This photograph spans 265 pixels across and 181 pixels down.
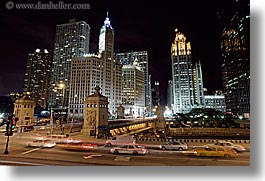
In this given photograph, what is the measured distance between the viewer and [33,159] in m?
6.81

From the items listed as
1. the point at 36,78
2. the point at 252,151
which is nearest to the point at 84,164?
the point at 252,151

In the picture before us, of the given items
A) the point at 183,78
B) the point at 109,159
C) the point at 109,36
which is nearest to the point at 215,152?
the point at 109,159

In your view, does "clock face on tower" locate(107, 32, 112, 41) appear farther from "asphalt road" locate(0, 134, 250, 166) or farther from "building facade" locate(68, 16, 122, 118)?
"asphalt road" locate(0, 134, 250, 166)

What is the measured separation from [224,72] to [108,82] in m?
36.4

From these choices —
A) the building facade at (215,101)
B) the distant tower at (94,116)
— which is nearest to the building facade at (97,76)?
the distant tower at (94,116)

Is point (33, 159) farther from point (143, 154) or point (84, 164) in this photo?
point (143, 154)

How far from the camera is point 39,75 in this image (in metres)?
97.1

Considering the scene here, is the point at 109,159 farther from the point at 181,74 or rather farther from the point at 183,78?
the point at 181,74

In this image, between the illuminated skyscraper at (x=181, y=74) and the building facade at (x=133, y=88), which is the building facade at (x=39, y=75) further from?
the illuminated skyscraper at (x=181, y=74)

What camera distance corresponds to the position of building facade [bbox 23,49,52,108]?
93812 millimetres

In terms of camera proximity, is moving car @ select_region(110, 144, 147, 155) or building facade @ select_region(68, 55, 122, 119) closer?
moving car @ select_region(110, 144, 147, 155)
